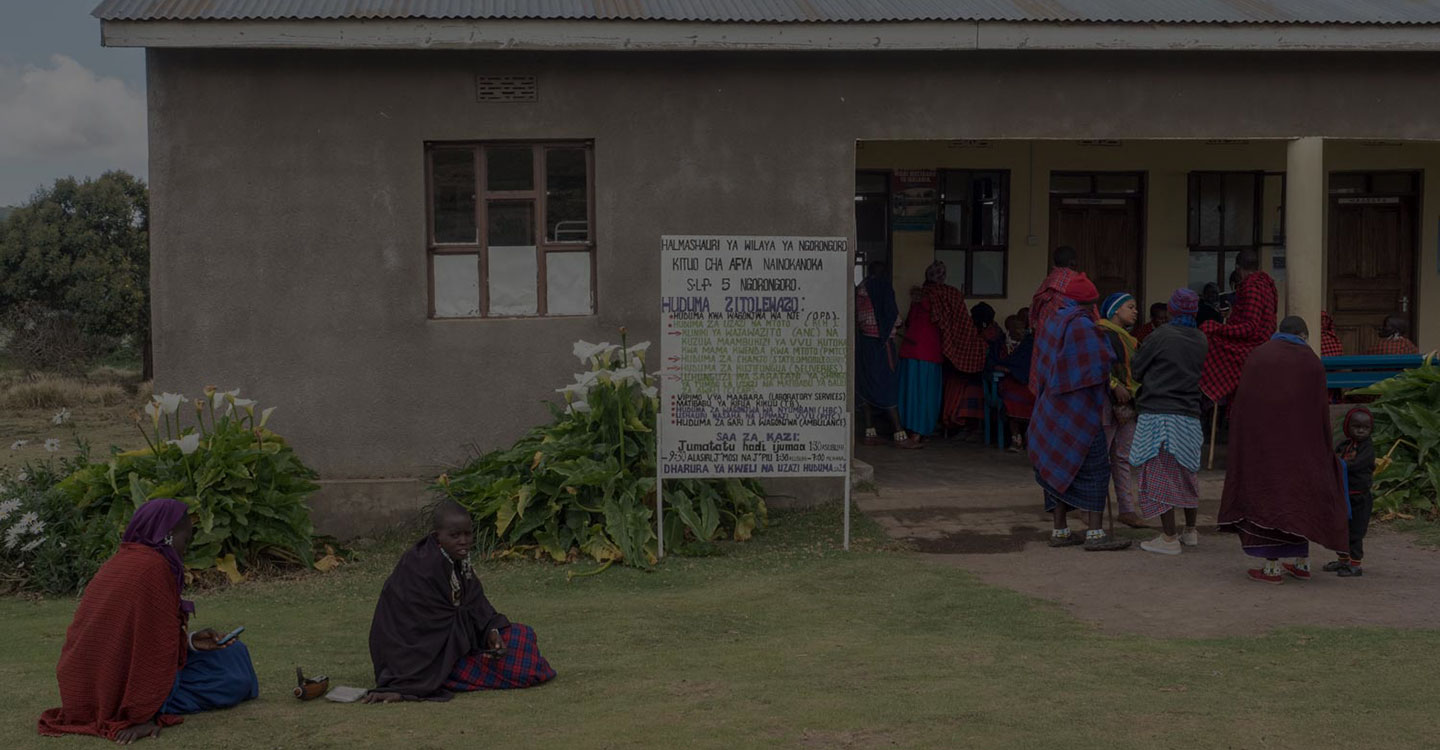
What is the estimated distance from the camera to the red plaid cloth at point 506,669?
6234 millimetres

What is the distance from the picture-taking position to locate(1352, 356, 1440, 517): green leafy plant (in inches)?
398

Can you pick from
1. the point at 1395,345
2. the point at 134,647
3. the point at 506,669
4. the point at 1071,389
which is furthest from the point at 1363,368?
the point at 134,647

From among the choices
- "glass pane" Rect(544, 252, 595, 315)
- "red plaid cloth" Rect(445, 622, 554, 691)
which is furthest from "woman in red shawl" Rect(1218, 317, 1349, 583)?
"glass pane" Rect(544, 252, 595, 315)

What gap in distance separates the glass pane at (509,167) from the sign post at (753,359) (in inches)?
67.6

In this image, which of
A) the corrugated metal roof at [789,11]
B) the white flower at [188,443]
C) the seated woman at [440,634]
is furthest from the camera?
the corrugated metal roof at [789,11]

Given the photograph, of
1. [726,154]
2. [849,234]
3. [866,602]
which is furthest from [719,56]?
[866,602]

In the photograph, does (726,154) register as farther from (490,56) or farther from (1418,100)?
(1418,100)

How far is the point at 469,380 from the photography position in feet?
33.9

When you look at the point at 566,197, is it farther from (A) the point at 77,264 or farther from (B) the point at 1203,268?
(A) the point at 77,264

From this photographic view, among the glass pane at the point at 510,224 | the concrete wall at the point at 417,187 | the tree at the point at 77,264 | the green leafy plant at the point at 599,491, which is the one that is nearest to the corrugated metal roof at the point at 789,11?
the concrete wall at the point at 417,187

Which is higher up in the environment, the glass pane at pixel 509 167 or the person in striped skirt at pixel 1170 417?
the glass pane at pixel 509 167

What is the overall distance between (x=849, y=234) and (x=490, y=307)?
2597 mm

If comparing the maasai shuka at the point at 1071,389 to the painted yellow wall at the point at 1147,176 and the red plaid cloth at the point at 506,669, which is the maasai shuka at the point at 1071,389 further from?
the painted yellow wall at the point at 1147,176

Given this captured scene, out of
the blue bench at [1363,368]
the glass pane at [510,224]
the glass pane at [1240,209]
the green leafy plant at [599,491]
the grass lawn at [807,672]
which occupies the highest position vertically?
the glass pane at [1240,209]
